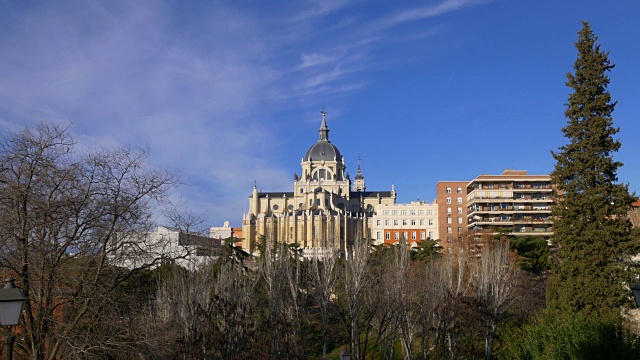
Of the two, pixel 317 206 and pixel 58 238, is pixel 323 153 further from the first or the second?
pixel 58 238

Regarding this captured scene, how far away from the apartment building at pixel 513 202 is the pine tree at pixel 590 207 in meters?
46.4

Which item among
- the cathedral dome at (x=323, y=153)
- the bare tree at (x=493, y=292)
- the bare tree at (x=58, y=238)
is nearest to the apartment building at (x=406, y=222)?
the cathedral dome at (x=323, y=153)

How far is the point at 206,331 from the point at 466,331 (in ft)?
52.1

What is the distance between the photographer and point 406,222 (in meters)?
104

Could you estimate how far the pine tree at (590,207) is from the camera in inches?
1064

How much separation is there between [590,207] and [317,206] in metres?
101

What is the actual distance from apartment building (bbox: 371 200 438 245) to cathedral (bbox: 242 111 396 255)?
40.7ft

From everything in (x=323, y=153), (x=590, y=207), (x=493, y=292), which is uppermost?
(x=323, y=153)

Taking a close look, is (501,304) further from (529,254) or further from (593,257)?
(529,254)

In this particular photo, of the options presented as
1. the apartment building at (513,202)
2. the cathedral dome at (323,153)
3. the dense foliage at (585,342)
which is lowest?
the dense foliage at (585,342)

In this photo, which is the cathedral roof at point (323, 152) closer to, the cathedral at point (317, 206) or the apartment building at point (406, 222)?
the cathedral at point (317, 206)

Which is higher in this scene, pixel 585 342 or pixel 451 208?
pixel 451 208

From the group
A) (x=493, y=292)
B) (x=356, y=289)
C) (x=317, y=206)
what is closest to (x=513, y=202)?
(x=493, y=292)

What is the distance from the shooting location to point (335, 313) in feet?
142
